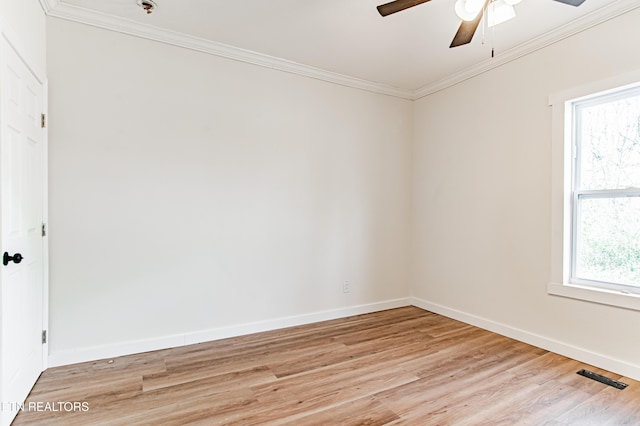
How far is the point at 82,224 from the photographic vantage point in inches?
102

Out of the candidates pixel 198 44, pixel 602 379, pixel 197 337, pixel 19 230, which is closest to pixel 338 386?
pixel 197 337

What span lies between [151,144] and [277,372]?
6.92 feet

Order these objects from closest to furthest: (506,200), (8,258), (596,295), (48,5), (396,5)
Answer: (8,258), (396,5), (48,5), (596,295), (506,200)

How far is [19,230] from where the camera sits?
1.95m

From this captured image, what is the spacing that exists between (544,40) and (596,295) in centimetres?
214

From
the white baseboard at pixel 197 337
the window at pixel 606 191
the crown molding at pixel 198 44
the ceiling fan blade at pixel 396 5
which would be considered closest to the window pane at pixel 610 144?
the window at pixel 606 191

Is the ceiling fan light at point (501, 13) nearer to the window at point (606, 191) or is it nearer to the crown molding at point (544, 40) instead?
the crown molding at point (544, 40)

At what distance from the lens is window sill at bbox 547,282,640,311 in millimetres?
2383

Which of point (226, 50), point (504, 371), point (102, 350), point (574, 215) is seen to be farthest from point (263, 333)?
point (574, 215)

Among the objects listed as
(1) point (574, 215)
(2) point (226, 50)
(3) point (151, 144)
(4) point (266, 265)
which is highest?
(2) point (226, 50)

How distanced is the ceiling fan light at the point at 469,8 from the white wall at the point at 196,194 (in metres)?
1.87

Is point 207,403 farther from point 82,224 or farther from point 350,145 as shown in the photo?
point 350,145

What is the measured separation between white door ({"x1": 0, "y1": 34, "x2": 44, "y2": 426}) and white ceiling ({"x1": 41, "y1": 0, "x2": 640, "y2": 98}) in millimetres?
931

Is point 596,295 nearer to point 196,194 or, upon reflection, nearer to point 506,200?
point 506,200
